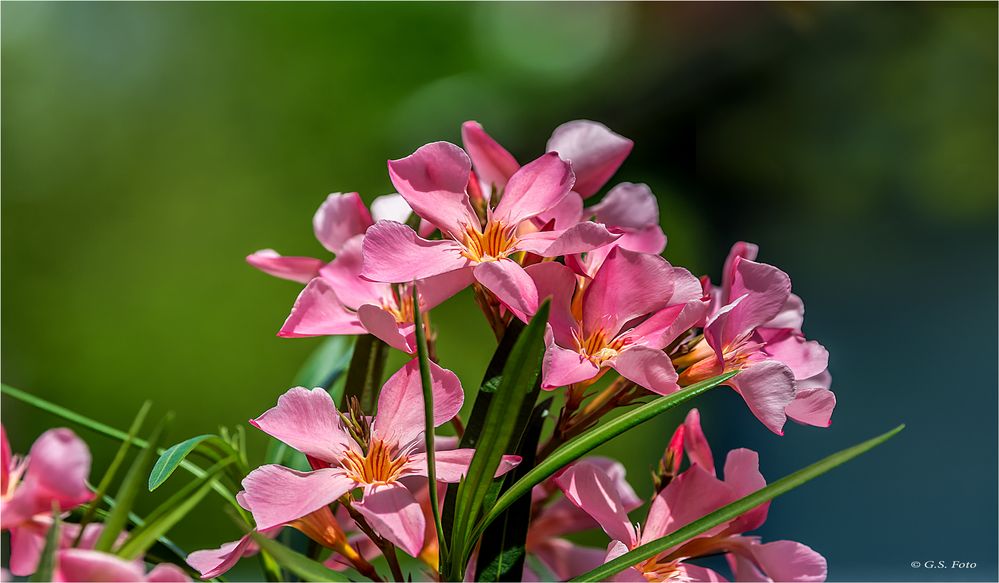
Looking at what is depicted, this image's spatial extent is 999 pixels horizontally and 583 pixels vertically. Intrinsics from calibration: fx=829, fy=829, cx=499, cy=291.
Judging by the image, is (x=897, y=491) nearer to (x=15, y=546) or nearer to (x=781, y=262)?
Result: (x=781, y=262)

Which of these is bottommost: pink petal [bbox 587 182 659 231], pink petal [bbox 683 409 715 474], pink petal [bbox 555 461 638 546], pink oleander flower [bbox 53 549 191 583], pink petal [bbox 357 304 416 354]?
pink oleander flower [bbox 53 549 191 583]

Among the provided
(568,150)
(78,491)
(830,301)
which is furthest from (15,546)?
(830,301)

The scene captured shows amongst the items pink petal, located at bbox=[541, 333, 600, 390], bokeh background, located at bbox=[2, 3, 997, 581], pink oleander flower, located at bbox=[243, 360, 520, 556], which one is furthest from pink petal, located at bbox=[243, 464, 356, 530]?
bokeh background, located at bbox=[2, 3, 997, 581]

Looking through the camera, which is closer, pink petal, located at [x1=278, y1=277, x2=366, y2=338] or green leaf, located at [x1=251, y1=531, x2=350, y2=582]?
green leaf, located at [x1=251, y1=531, x2=350, y2=582]

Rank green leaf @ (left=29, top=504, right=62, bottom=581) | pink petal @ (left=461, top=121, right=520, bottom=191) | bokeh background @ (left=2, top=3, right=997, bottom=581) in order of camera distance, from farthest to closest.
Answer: bokeh background @ (left=2, top=3, right=997, bottom=581), pink petal @ (left=461, top=121, right=520, bottom=191), green leaf @ (left=29, top=504, right=62, bottom=581)

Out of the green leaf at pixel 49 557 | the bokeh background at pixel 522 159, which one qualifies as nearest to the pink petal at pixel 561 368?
the green leaf at pixel 49 557

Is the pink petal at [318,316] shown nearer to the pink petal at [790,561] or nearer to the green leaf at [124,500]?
the green leaf at [124,500]

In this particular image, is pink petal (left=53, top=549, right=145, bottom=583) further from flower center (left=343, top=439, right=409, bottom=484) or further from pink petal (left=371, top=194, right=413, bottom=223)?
pink petal (left=371, top=194, right=413, bottom=223)
